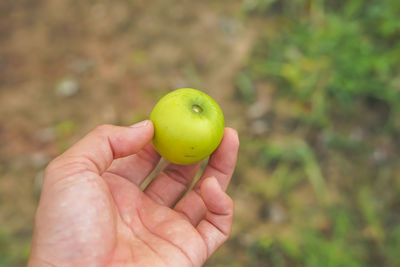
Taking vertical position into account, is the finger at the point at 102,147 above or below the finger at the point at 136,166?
above

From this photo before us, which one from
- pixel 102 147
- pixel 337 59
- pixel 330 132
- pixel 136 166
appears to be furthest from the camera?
pixel 337 59

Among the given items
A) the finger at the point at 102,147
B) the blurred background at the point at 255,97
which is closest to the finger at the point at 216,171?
the finger at the point at 102,147

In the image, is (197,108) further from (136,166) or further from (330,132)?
(330,132)

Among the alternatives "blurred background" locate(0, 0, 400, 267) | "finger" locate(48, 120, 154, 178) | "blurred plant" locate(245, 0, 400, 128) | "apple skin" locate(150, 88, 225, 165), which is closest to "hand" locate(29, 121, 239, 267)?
"finger" locate(48, 120, 154, 178)

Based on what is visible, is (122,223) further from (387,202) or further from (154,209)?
(387,202)

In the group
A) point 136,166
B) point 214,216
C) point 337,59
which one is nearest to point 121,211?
point 136,166

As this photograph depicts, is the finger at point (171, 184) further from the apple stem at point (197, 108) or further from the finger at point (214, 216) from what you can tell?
the apple stem at point (197, 108)

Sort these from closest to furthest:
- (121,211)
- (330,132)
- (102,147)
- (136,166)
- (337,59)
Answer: (102,147)
(121,211)
(136,166)
(330,132)
(337,59)
